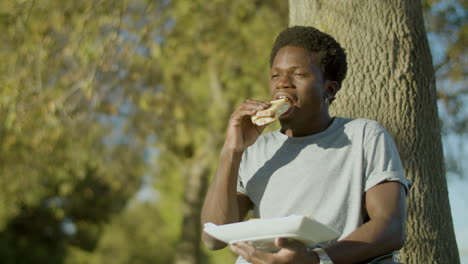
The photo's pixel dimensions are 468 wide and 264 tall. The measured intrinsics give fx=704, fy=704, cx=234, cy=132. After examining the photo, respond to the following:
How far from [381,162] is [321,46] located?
718 mm

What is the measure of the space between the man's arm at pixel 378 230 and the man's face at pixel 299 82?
0.53m

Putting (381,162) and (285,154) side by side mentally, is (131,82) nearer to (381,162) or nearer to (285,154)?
(285,154)

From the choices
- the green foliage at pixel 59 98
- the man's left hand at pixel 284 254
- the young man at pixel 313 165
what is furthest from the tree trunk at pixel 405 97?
the green foliage at pixel 59 98

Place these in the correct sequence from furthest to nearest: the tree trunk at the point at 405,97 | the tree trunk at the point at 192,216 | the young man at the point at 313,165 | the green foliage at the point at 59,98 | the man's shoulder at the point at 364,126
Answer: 1. the tree trunk at the point at 192,216
2. the green foliage at the point at 59,98
3. the tree trunk at the point at 405,97
4. the man's shoulder at the point at 364,126
5. the young man at the point at 313,165

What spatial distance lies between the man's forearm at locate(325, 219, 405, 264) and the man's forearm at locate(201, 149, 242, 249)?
67 centimetres

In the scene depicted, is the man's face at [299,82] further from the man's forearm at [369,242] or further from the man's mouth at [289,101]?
the man's forearm at [369,242]

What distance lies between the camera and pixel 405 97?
14.4ft

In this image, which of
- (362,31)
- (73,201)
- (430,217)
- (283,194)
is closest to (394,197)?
(283,194)

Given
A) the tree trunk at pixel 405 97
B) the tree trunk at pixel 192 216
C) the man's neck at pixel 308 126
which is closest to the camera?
the man's neck at pixel 308 126

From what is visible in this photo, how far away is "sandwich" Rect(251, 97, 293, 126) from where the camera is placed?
3227mm

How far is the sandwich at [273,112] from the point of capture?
3.23m

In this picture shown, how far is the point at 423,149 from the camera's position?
4402mm

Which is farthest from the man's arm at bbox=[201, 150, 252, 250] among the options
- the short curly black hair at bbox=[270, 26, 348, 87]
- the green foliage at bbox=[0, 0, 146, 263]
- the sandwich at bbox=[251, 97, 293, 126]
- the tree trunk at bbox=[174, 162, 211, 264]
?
the tree trunk at bbox=[174, 162, 211, 264]

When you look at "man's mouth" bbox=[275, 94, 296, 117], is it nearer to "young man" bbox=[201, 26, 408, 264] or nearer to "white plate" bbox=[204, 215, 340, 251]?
"young man" bbox=[201, 26, 408, 264]
